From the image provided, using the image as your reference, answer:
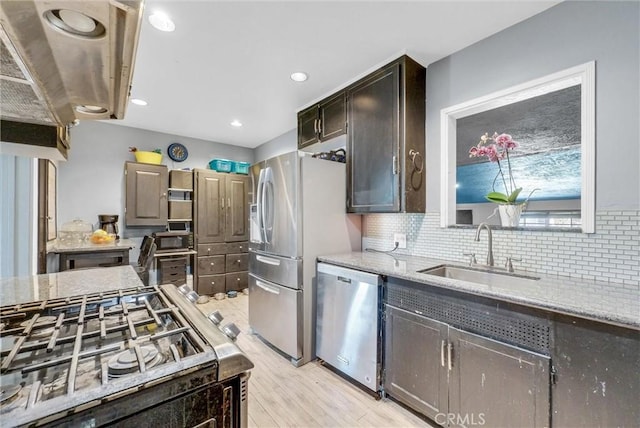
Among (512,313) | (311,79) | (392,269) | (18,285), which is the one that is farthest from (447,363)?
(311,79)

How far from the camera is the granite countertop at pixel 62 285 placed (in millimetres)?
1149

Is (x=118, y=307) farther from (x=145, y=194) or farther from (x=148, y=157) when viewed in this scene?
(x=148, y=157)

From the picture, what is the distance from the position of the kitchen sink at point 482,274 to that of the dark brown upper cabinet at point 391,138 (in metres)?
0.50

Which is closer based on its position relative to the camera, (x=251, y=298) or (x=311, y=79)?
(x=311, y=79)

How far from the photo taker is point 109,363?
0.62m

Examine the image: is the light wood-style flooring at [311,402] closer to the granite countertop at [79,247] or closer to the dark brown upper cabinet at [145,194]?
the granite countertop at [79,247]

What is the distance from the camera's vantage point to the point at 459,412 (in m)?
1.47

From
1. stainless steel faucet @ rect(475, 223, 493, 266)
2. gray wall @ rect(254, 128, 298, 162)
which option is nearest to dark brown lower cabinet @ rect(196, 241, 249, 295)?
gray wall @ rect(254, 128, 298, 162)

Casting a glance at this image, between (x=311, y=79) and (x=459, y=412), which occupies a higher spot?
(x=311, y=79)

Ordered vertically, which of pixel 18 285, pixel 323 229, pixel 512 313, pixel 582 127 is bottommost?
pixel 512 313

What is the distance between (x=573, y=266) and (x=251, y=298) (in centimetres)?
266

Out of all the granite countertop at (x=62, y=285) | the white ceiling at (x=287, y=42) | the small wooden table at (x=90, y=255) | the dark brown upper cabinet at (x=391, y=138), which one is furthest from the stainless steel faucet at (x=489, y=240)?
the small wooden table at (x=90, y=255)

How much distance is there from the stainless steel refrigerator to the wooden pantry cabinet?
5.59 feet

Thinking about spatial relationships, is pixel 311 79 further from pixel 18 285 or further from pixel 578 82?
pixel 18 285
